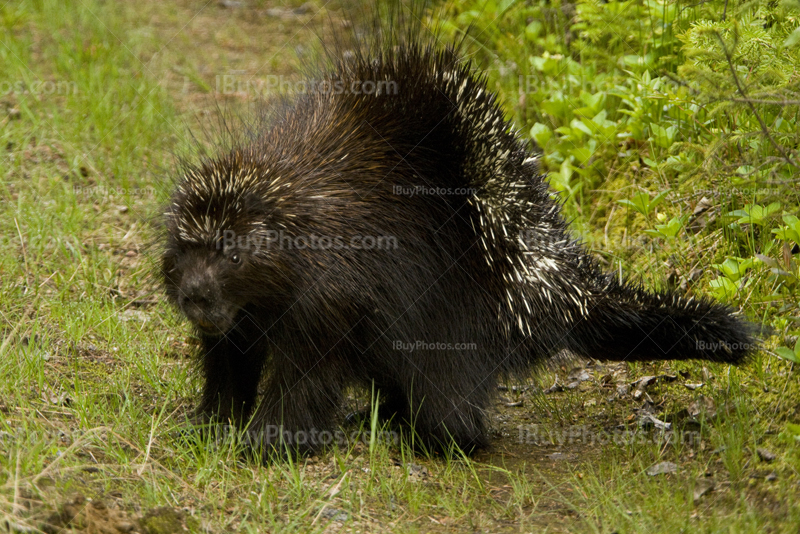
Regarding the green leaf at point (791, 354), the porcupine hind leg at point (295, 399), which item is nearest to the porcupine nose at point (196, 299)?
the porcupine hind leg at point (295, 399)

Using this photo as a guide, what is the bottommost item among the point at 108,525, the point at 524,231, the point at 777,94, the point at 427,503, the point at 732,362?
the point at 427,503

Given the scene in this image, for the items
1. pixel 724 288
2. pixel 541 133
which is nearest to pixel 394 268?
pixel 724 288

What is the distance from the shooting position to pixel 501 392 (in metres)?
5.45

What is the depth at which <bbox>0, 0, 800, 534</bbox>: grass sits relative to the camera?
3.56m

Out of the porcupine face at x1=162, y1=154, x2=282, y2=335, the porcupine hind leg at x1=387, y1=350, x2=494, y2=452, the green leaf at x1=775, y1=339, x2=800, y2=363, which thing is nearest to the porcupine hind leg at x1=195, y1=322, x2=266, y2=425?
the porcupine face at x1=162, y1=154, x2=282, y2=335

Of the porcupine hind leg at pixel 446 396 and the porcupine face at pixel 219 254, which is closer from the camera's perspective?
the porcupine face at pixel 219 254

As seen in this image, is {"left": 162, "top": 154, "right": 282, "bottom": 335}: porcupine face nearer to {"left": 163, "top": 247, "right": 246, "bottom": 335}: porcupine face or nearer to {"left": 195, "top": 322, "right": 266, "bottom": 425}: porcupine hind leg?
{"left": 163, "top": 247, "right": 246, "bottom": 335}: porcupine face

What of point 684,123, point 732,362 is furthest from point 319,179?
point 684,123

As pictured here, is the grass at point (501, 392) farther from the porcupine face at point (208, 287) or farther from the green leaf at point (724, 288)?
the porcupine face at point (208, 287)

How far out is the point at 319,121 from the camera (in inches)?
176

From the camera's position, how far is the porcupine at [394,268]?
407 cm

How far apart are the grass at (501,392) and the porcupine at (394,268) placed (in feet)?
1.23

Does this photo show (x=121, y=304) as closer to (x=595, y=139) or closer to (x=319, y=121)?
(x=319, y=121)

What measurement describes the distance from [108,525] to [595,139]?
14.8ft
